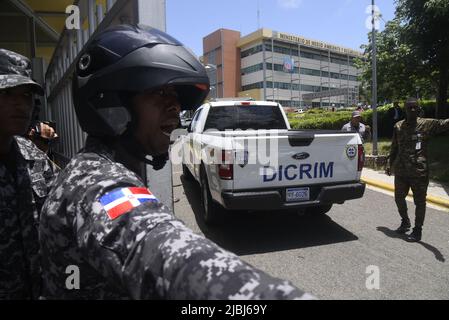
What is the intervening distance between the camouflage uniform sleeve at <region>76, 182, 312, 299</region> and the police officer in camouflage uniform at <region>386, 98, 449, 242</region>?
4.94 m

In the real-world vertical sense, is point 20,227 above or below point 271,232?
above

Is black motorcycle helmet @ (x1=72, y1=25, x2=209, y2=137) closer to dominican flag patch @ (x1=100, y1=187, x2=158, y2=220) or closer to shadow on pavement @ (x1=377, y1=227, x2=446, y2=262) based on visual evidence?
dominican flag patch @ (x1=100, y1=187, x2=158, y2=220)

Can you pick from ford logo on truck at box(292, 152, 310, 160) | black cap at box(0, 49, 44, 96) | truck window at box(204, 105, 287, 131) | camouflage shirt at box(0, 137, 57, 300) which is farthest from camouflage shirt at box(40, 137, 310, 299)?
truck window at box(204, 105, 287, 131)

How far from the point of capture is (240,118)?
683cm

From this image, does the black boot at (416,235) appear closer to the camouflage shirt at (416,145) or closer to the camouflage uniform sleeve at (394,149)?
the camouflage shirt at (416,145)

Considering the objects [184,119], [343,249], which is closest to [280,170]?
[343,249]

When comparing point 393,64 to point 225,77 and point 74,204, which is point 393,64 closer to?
point 74,204

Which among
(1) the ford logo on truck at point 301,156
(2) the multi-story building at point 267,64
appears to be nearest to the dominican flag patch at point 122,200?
(1) the ford logo on truck at point 301,156

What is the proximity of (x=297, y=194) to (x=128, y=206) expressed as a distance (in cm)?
416

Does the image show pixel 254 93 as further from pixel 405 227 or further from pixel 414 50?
pixel 405 227

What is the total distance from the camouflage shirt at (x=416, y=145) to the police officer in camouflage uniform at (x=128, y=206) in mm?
4598

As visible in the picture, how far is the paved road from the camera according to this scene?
363 cm

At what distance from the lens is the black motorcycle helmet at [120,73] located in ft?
3.72
